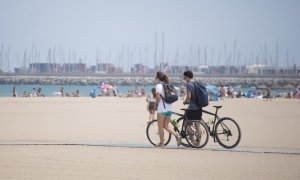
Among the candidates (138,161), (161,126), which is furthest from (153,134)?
(138,161)

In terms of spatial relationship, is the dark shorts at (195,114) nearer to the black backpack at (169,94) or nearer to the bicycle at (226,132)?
the bicycle at (226,132)

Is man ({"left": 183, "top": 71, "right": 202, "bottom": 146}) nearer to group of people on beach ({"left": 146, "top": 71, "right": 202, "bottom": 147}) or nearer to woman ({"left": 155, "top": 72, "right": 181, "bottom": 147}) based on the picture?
group of people on beach ({"left": 146, "top": 71, "right": 202, "bottom": 147})

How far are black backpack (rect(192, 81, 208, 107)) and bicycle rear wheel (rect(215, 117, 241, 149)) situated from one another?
52 cm

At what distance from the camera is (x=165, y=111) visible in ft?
40.2

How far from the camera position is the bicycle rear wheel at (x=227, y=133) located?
1202 cm

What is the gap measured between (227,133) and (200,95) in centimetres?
97

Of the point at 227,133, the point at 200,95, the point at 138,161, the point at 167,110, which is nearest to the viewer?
the point at 138,161

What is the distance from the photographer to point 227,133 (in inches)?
475

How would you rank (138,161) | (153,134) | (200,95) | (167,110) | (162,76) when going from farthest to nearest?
(153,134)
(162,76)
(167,110)
(200,95)
(138,161)

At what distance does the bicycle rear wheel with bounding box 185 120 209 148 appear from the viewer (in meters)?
12.0

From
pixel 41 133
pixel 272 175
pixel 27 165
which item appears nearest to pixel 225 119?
pixel 272 175

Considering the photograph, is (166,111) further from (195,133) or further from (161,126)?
(195,133)

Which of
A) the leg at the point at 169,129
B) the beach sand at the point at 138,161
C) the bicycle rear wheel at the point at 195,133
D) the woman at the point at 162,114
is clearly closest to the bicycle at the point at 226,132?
the bicycle rear wheel at the point at 195,133

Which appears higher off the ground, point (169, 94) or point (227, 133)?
point (169, 94)
